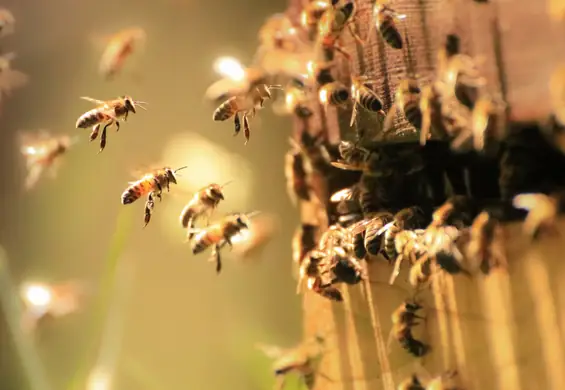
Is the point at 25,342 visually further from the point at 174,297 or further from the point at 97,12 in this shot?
the point at 97,12

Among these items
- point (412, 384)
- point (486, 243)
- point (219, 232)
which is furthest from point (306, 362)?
point (486, 243)

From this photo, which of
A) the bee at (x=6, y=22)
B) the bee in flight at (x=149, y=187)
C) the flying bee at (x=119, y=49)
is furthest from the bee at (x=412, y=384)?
the bee at (x=6, y=22)

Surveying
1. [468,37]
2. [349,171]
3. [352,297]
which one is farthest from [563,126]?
[352,297]

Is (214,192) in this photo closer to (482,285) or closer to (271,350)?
(482,285)

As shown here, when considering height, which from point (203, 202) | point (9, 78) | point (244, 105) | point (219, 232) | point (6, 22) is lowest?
point (219, 232)

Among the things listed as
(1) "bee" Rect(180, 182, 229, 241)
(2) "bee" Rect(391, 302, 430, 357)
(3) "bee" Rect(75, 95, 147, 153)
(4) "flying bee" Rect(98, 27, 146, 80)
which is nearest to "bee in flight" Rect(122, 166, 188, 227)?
(1) "bee" Rect(180, 182, 229, 241)

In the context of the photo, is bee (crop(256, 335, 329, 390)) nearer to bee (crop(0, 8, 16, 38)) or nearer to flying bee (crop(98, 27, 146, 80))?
flying bee (crop(98, 27, 146, 80))

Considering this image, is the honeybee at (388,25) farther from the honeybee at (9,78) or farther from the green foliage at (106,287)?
the honeybee at (9,78)

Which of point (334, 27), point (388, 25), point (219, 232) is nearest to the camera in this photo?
point (388, 25)
